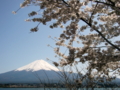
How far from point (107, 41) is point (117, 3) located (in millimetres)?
758

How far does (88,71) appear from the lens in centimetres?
318

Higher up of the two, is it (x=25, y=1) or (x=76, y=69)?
(x=25, y=1)

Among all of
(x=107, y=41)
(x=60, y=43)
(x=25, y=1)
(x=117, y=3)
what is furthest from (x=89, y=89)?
(x=25, y=1)

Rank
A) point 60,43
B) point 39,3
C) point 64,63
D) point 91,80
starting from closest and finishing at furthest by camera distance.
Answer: point 91,80, point 39,3, point 64,63, point 60,43

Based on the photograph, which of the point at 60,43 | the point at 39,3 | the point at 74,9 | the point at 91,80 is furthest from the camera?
the point at 60,43

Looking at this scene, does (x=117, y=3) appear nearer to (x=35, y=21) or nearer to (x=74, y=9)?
(x=74, y=9)

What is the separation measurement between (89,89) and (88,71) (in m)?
0.38

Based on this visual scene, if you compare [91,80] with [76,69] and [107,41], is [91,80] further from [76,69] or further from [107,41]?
[107,41]

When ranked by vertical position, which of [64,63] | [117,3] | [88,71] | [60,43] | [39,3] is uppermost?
[39,3]

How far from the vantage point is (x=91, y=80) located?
296 centimetres

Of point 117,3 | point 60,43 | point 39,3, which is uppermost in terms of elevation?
point 39,3

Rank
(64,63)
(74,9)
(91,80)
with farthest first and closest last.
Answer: (64,63)
(91,80)
(74,9)

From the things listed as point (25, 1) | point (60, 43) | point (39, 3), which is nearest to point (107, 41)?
point (60, 43)

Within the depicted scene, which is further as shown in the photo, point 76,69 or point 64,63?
point 64,63
